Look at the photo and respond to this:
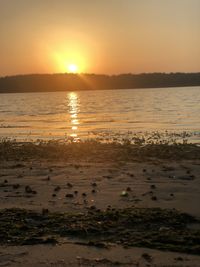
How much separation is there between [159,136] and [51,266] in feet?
61.9

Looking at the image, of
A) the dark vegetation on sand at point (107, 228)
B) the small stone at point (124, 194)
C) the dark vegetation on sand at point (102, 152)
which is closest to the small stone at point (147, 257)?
the dark vegetation on sand at point (107, 228)

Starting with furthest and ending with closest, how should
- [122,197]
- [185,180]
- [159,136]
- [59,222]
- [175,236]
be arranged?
[159,136]
[185,180]
[122,197]
[59,222]
[175,236]

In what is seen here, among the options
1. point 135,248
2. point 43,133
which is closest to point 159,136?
point 43,133

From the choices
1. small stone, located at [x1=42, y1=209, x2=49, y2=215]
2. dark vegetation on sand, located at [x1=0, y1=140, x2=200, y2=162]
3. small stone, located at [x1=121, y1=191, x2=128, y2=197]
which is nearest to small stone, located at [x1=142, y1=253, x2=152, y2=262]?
small stone, located at [x1=42, y1=209, x2=49, y2=215]

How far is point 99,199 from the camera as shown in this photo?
9.07 metres

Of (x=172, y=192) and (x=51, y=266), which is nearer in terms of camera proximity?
(x=51, y=266)

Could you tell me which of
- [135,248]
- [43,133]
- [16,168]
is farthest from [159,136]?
[135,248]

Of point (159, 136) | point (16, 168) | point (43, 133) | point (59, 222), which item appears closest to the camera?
point (59, 222)

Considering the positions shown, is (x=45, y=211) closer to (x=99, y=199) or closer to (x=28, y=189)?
(x=99, y=199)

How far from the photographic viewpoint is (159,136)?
24.0 metres

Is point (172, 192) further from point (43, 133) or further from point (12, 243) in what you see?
point (43, 133)

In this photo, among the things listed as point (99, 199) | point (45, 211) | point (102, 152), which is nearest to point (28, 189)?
point (99, 199)

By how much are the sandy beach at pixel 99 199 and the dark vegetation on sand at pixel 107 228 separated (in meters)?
0.02

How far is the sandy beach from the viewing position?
5.96 metres
